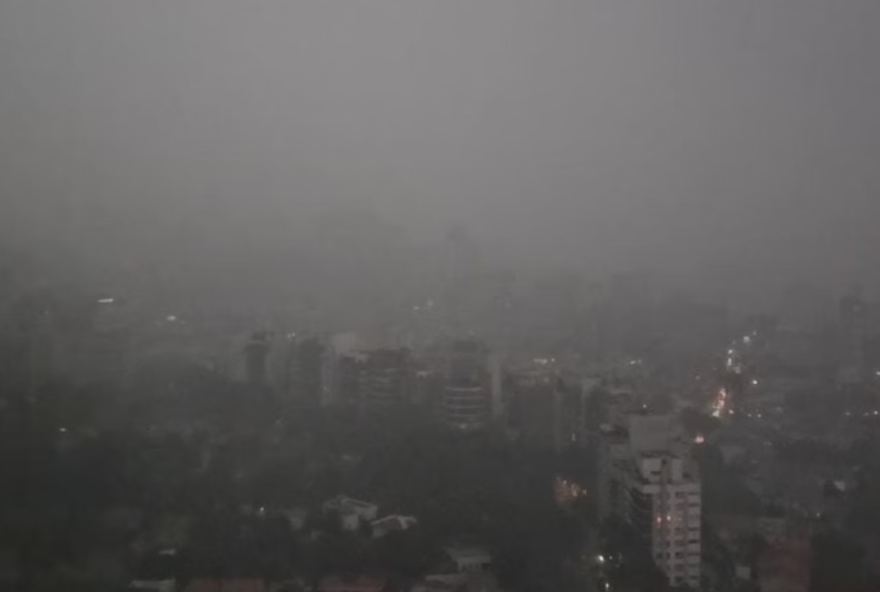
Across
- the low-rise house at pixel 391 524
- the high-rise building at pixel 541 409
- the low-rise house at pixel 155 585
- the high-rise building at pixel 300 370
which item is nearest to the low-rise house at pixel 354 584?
the low-rise house at pixel 391 524

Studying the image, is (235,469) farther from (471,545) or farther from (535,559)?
(535,559)

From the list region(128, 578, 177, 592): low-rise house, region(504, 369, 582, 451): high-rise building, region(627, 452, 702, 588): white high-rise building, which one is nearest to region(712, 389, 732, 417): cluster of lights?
region(627, 452, 702, 588): white high-rise building

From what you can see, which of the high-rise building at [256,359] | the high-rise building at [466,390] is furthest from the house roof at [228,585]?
the high-rise building at [466,390]

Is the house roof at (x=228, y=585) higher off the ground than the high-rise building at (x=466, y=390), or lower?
lower

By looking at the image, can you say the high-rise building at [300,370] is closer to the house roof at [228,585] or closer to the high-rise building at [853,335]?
the house roof at [228,585]

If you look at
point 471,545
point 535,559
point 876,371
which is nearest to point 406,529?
point 471,545

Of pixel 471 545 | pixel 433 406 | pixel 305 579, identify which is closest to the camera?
pixel 305 579

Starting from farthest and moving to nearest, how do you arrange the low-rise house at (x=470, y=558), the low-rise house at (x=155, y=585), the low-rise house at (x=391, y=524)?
the low-rise house at (x=391, y=524)
the low-rise house at (x=470, y=558)
the low-rise house at (x=155, y=585)

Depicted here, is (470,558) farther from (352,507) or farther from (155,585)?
(155,585)

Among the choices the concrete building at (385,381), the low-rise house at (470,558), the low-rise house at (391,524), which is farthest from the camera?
the concrete building at (385,381)

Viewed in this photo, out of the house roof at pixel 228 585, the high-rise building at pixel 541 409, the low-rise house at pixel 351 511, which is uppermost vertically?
the high-rise building at pixel 541 409

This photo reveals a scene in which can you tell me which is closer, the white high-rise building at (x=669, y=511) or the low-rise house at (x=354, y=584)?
the low-rise house at (x=354, y=584)
